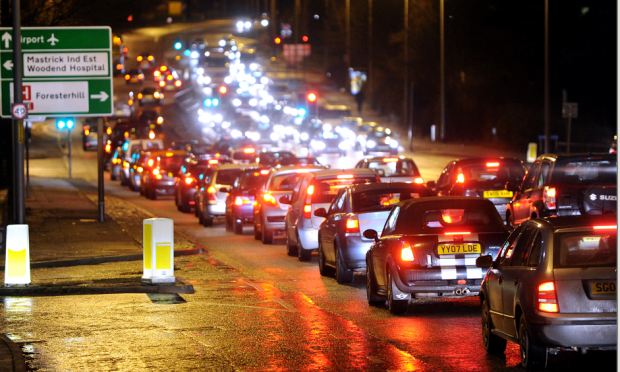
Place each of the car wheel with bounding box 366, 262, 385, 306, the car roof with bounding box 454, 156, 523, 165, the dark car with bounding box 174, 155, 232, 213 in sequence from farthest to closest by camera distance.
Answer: the dark car with bounding box 174, 155, 232, 213 → the car roof with bounding box 454, 156, 523, 165 → the car wheel with bounding box 366, 262, 385, 306

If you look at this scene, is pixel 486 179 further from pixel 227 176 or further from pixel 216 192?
pixel 227 176

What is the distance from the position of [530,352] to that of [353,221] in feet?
21.8

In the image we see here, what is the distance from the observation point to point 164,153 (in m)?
38.4

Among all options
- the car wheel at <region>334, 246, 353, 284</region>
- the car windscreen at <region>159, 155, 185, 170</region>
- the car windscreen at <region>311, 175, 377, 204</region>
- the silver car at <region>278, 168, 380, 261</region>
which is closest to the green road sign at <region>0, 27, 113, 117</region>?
the silver car at <region>278, 168, 380, 261</region>

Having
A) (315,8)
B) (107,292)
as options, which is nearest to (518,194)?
(107,292)

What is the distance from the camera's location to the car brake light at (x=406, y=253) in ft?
38.0

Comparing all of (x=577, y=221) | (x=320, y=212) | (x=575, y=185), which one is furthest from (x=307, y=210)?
(x=577, y=221)

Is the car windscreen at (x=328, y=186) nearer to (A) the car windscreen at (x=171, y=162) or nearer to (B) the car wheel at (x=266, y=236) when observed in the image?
(B) the car wheel at (x=266, y=236)

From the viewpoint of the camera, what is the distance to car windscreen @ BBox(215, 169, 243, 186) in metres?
27.9

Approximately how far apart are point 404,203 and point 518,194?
6766 millimetres

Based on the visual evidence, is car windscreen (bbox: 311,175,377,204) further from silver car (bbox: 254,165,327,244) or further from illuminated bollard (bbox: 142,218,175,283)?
illuminated bollard (bbox: 142,218,175,283)

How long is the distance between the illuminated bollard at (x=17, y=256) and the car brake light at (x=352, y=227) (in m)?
4.63

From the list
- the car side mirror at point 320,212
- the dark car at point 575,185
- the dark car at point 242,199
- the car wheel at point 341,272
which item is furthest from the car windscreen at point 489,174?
the car wheel at point 341,272

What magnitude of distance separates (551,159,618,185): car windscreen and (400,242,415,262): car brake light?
235 inches
